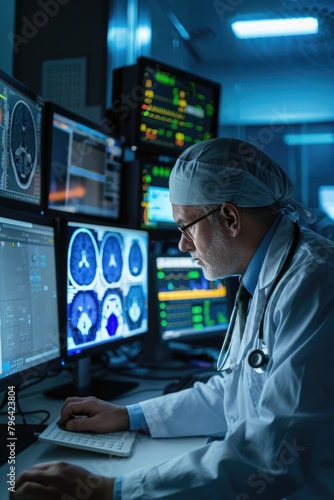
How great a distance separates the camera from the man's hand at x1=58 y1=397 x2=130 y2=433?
45.7 inches

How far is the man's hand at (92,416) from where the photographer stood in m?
1.16

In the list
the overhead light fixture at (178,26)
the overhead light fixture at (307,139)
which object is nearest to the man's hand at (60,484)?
the overhead light fixture at (178,26)

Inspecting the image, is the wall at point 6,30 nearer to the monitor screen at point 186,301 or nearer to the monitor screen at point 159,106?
the monitor screen at point 159,106

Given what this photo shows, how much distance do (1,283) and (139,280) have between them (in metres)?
0.77

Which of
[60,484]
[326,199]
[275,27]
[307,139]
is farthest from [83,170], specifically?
[307,139]

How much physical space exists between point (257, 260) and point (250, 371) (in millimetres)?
267

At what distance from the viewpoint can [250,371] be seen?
1.06 m

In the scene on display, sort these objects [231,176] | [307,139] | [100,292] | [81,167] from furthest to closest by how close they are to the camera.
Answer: [307,139] → [81,167] → [100,292] → [231,176]

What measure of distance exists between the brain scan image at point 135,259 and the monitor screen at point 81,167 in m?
0.27

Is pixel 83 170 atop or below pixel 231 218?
atop

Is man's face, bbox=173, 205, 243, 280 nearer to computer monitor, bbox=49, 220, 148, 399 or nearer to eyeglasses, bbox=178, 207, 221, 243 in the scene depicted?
eyeglasses, bbox=178, 207, 221, 243

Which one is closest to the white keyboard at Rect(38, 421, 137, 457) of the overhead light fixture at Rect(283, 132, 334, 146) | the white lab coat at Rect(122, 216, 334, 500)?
the white lab coat at Rect(122, 216, 334, 500)

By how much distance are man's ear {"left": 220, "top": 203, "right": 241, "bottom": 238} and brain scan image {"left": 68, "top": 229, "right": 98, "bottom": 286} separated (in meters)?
0.51

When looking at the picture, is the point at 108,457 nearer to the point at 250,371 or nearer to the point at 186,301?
the point at 250,371
